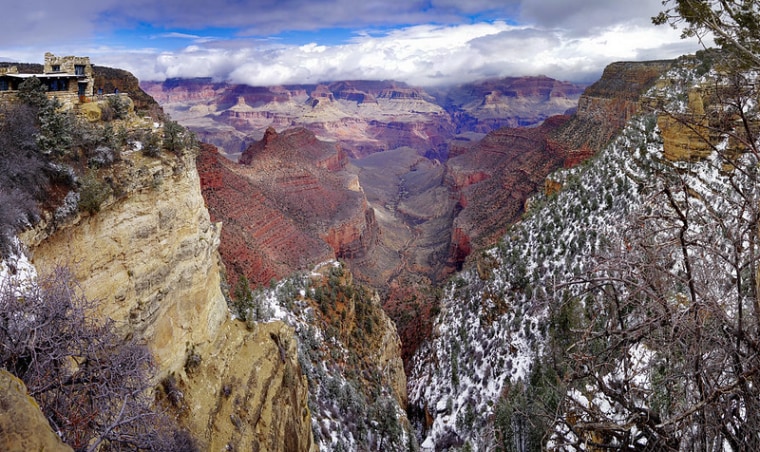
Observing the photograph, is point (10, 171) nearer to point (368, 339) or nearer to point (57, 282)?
point (57, 282)

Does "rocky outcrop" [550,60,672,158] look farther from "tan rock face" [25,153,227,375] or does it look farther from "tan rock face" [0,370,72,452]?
"tan rock face" [0,370,72,452]

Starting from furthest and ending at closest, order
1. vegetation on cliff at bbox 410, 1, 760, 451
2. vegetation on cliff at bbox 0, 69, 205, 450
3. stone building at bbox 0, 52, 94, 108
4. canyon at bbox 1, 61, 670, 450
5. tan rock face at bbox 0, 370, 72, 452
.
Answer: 1. stone building at bbox 0, 52, 94, 108
2. canyon at bbox 1, 61, 670, 450
3. vegetation on cliff at bbox 0, 69, 205, 450
4. vegetation on cliff at bbox 410, 1, 760, 451
5. tan rock face at bbox 0, 370, 72, 452

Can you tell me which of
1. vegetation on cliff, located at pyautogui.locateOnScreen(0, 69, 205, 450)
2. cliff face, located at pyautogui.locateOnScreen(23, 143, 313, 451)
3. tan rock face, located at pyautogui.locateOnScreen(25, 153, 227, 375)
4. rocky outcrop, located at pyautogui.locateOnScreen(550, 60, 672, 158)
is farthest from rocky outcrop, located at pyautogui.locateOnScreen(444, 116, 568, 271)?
vegetation on cliff, located at pyautogui.locateOnScreen(0, 69, 205, 450)

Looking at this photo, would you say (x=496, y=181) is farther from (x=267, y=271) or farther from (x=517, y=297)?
(x=517, y=297)


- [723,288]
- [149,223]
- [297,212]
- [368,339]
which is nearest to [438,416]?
[368,339]

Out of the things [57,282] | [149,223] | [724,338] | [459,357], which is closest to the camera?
[724,338]

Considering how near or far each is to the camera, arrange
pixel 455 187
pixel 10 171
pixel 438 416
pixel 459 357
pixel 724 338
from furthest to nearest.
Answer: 1. pixel 455 187
2. pixel 459 357
3. pixel 438 416
4. pixel 10 171
5. pixel 724 338

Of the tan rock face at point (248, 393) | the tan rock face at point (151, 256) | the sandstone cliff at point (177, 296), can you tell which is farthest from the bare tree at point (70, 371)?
the tan rock face at point (248, 393)
